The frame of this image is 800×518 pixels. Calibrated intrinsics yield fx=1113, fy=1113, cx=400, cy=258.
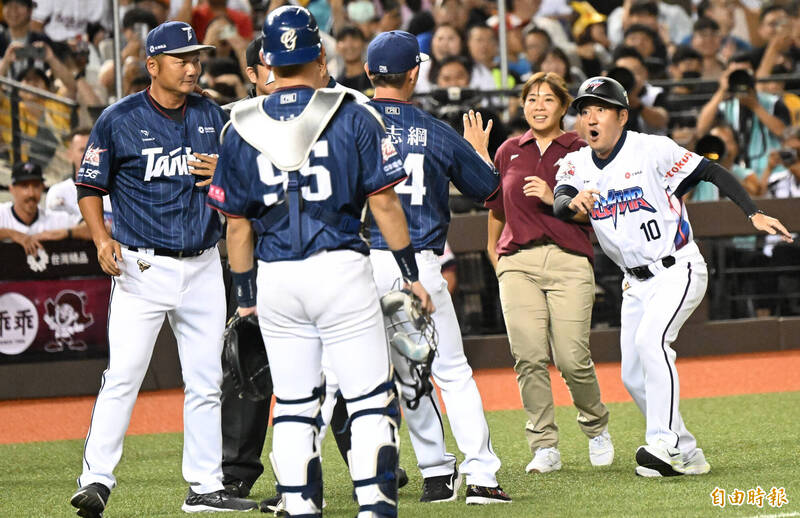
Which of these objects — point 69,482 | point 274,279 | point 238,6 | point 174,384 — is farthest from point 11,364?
point 274,279

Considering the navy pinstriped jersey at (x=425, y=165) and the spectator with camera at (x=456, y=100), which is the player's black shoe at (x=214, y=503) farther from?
the spectator with camera at (x=456, y=100)

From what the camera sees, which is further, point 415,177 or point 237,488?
point 237,488

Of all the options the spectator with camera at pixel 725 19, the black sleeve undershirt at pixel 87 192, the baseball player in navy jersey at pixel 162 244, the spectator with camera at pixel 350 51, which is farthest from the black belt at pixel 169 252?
the spectator with camera at pixel 725 19

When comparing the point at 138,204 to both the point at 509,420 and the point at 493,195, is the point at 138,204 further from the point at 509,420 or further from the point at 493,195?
the point at 509,420

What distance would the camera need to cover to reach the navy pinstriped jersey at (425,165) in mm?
5465

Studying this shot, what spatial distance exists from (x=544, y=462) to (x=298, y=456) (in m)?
2.53

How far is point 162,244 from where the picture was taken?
18.4 feet

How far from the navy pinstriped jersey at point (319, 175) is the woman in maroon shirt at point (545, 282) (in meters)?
2.39

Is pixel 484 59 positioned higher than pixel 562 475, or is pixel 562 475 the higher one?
pixel 484 59

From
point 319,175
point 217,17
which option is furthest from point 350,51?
point 319,175

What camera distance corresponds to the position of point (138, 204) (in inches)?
222

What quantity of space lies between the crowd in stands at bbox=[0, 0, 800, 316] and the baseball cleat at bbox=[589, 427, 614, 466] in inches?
204

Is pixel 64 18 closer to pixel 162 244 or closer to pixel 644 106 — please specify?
pixel 644 106

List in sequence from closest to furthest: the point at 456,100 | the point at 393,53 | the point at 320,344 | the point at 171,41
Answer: the point at 320,344 < the point at 393,53 < the point at 171,41 < the point at 456,100
